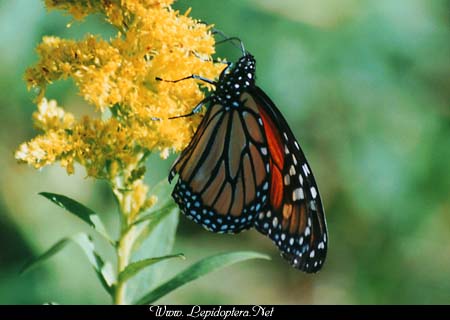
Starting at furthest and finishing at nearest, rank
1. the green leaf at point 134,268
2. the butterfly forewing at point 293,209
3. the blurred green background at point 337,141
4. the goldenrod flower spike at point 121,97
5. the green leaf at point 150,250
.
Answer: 1. the blurred green background at point 337,141
2. the butterfly forewing at point 293,209
3. the green leaf at point 150,250
4. the goldenrod flower spike at point 121,97
5. the green leaf at point 134,268

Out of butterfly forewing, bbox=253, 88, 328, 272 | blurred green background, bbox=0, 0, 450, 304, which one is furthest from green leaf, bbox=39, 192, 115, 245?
blurred green background, bbox=0, 0, 450, 304

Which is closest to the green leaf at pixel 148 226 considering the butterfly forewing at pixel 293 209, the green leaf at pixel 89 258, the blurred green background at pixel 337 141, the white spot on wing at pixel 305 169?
the green leaf at pixel 89 258

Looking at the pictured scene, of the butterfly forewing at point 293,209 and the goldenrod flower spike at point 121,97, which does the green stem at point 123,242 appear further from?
the butterfly forewing at point 293,209

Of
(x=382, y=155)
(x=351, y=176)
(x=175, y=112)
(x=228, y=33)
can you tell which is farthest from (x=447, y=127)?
(x=175, y=112)

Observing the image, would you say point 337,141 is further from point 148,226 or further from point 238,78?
point 148,226

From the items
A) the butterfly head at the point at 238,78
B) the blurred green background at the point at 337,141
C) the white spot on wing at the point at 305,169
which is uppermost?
the butterfly head at the point at 238,78

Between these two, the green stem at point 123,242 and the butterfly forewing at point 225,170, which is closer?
the green stem at point 123,242

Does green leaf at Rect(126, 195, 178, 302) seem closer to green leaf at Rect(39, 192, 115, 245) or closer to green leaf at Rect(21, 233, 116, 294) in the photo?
green leaf at Rect(21, 233, 116, 294)

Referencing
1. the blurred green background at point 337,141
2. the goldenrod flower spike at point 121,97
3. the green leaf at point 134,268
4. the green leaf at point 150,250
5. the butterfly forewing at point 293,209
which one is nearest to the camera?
the green leaf at point 134,268
